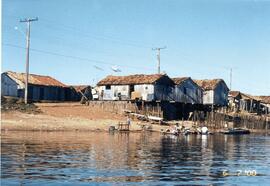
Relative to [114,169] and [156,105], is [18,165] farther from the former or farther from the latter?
[156,105]

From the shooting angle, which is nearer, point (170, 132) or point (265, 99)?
point (170, 132)

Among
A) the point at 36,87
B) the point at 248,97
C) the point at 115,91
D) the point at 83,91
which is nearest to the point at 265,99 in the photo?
the point at 248,97

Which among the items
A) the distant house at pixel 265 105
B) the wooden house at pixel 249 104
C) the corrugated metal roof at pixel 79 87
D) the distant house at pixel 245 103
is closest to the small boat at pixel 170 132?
the corrugated metal roof at pixel 79 87

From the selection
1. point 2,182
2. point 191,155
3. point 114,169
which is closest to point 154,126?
point 191,155

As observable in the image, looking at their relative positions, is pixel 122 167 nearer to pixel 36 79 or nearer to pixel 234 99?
pixel 36 79

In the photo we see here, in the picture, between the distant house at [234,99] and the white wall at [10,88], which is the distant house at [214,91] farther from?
the white wall at [10,88]

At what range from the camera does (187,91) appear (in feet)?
267

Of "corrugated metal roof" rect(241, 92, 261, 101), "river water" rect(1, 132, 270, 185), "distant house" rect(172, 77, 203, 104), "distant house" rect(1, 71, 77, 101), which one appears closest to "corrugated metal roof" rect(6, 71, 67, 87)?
"distant house" rect(1, 71, 77, 101)

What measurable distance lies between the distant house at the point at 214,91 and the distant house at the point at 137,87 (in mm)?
10311

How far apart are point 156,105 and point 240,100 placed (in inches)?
1374

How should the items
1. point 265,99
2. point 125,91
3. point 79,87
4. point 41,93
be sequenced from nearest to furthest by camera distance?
point 125,91 < point 41,93 < point 79,87 < point 265,99

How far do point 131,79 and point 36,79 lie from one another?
52.3ft

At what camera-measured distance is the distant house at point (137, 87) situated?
7525 centimetres

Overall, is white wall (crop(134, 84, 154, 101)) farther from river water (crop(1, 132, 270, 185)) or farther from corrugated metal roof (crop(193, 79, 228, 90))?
river water (crop(1, 132, 270, 185))
